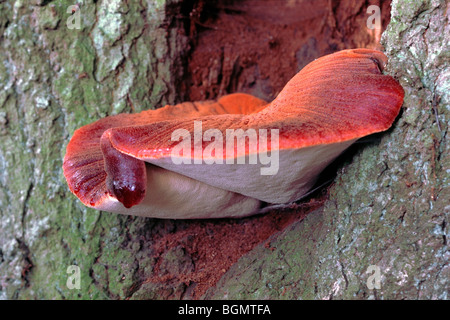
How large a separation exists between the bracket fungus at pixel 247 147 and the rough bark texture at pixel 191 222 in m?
0.16

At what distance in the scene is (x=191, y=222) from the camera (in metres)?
2.19

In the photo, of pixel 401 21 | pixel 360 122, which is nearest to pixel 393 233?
pixel 360 122

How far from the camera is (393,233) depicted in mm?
1438

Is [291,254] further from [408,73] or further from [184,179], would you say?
[408,73]

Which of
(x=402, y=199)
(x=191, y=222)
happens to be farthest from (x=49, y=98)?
(x=402, y=199)

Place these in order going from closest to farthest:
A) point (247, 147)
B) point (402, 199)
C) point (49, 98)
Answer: point (247, 147) → point (402, 199) → point (49, 98)

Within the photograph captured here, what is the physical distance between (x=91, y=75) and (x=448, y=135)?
1.88m

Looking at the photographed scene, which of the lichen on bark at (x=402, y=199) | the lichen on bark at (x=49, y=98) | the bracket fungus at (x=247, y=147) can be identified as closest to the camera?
the bracket fungus at (x=247, y=147)

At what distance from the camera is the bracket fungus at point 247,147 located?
1243 millimetres

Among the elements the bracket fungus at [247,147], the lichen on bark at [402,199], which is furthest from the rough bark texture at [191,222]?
the bracket fungus at [247,147]

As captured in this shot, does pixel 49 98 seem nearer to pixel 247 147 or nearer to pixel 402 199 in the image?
pixel 247 147

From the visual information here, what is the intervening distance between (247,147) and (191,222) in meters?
1.08

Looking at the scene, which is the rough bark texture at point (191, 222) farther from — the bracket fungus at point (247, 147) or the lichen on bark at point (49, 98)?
the bracket fungus at point (247, 147)

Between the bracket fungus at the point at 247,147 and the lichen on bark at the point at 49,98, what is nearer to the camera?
the bracket fungus at the point at 247,147
